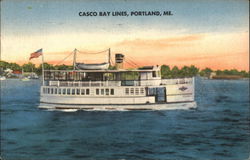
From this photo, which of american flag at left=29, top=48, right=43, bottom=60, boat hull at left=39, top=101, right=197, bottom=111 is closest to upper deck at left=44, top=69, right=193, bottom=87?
boat hull at left=39, top=101, right=197, bottom=111

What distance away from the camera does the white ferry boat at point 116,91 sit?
50.3 ft

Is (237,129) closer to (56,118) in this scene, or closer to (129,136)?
(129,136)

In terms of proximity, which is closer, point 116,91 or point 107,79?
point 116,91

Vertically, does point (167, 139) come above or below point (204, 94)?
below

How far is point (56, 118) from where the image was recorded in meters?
13.9

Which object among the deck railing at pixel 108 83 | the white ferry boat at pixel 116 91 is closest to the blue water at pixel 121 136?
the white ferry boat at pixel 116 91

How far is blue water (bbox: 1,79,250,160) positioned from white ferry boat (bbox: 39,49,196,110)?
2.27 ft

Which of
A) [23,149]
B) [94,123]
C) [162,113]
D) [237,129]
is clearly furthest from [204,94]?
[23,149]

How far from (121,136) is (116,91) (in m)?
4.80

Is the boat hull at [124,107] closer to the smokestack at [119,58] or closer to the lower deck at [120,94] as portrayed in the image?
the lower deck at [120,94]

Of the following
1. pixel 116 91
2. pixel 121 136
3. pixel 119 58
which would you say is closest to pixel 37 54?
pixel 119 58

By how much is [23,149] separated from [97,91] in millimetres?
6239

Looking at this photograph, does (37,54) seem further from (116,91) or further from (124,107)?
(124,107)

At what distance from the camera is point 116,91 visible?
51.2ft
